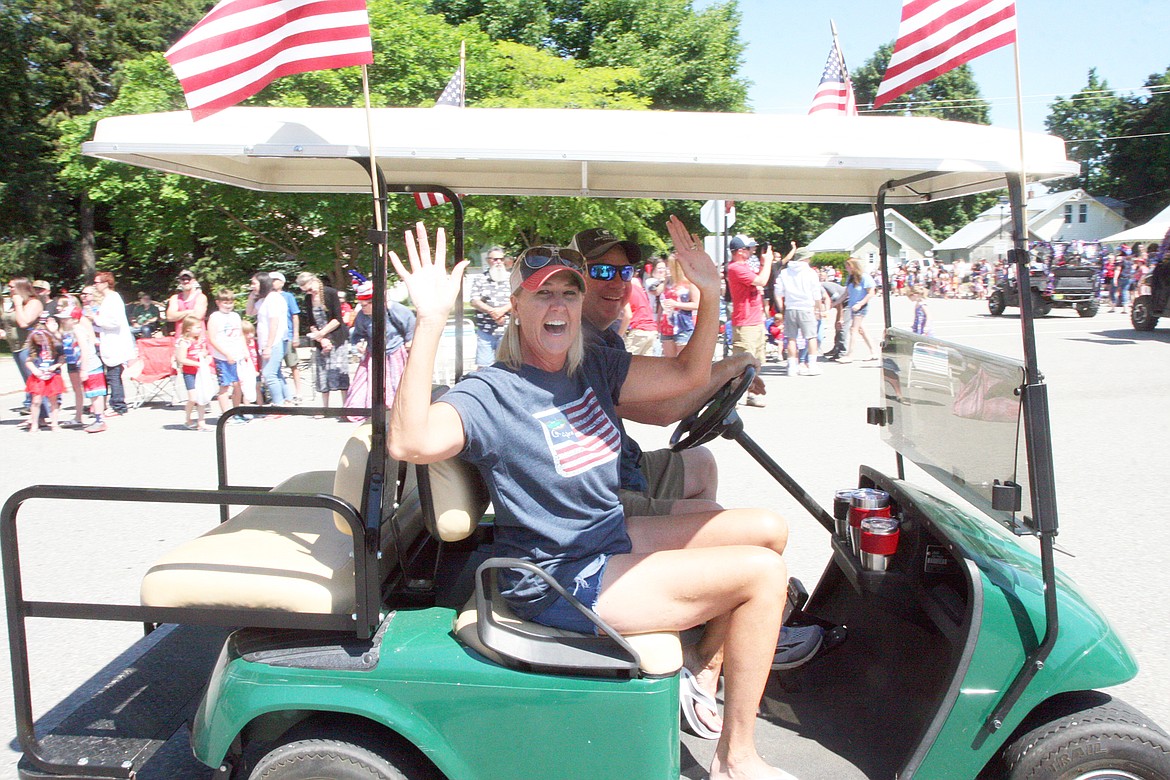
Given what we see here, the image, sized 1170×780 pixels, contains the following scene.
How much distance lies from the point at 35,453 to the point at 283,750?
267 inches

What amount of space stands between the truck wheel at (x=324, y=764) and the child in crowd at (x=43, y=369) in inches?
309

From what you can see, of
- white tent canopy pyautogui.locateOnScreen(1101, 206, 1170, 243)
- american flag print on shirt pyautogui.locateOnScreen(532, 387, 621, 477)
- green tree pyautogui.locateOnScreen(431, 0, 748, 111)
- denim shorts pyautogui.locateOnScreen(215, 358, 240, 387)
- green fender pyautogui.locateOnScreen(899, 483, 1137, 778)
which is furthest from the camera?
white tent canopy pyautogui.locateOnScreen(1101, 206, 1170, 243)

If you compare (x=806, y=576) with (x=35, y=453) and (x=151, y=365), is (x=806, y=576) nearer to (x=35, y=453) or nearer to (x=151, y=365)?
(x=35, y=453)

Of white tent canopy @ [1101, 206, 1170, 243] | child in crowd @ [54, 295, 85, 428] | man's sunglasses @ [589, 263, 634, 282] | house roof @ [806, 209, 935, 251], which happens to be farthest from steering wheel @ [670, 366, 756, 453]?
house roof @ [806, 209, 935, 251]

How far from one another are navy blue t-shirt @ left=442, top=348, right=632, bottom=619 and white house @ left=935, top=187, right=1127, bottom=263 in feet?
183

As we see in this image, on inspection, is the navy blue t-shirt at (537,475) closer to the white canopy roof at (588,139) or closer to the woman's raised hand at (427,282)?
the woman's raised hand at (427,282)

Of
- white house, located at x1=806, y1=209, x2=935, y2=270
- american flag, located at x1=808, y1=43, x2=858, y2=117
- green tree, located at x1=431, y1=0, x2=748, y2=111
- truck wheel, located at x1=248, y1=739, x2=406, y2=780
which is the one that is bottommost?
truck wheel, located at x1=248, y1=739, x2=406, y2=780

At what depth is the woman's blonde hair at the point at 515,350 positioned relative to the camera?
7.59 feet

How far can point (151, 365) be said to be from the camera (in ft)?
A: 32.9

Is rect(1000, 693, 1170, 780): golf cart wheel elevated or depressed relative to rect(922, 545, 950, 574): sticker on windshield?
depressed

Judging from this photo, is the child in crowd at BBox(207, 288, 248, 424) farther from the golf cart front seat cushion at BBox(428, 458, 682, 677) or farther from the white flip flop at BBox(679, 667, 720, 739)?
the white flip flop at BBox(679, 667, 720, 739)

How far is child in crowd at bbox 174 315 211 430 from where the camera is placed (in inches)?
329

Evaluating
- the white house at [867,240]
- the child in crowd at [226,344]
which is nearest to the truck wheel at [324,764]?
the child in crowd at [226,344]

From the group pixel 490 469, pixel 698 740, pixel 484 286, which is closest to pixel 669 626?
pixel 698 740
